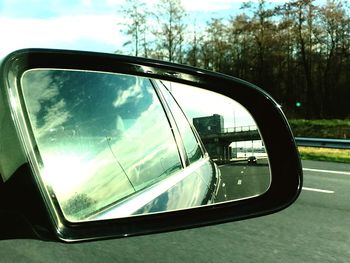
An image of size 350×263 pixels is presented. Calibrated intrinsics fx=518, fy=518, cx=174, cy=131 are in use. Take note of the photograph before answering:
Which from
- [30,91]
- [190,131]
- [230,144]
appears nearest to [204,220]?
[230,144]

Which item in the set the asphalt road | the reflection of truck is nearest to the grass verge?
the asphalt road

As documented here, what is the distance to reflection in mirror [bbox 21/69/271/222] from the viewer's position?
1480 mm

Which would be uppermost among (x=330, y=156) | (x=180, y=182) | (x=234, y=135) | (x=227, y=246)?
(x=234, y=135)

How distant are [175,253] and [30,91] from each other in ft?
9.97

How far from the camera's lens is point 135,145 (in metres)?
1.97

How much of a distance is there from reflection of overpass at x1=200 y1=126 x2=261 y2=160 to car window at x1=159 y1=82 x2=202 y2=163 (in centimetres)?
18

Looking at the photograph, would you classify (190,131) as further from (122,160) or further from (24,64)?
(24,64)

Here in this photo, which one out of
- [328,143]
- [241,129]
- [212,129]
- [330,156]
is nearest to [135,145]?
[212,129]

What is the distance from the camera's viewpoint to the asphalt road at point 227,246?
409cm

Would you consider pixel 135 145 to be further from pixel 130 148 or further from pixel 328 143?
pixel 328 143

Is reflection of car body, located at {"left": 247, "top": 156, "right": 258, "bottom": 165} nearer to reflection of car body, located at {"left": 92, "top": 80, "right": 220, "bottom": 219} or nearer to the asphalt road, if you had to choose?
reflection of car body, located at {"left": 92, "top": 80, "right": 220, "bottom": 219}

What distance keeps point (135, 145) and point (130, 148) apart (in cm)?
4

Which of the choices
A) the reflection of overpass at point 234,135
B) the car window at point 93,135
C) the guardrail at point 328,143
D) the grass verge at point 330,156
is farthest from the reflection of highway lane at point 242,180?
the guardrail at point 328,143

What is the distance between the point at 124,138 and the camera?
6.20ft
